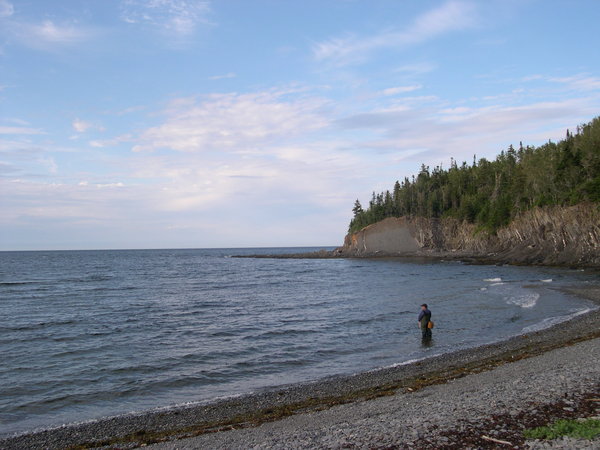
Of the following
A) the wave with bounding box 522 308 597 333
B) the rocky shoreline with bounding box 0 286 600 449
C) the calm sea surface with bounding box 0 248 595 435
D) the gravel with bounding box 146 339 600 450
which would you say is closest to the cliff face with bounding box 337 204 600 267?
the calm sea surface with bounding box 0 248 595 435

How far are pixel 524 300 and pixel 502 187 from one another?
87.6 meters

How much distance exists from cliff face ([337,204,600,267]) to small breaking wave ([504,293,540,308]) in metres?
34.9

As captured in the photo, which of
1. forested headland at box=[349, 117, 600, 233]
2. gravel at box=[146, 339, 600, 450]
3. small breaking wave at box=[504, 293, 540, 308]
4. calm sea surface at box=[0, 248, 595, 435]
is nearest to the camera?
gravel at box=[146, 339, 600, 450]

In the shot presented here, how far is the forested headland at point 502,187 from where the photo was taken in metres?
79.2

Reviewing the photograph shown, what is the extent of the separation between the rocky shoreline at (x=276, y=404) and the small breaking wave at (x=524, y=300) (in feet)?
43.7

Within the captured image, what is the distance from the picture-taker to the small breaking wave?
105ft

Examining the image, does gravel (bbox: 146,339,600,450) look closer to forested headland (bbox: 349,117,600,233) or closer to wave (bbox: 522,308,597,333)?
wave (bbox: 522,308,597,333)

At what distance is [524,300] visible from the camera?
34.0 m

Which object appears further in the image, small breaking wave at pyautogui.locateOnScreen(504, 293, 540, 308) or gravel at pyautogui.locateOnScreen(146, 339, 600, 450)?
small breaking wave at pyautogui.locateOnScreen(504, 293, 540, 308)

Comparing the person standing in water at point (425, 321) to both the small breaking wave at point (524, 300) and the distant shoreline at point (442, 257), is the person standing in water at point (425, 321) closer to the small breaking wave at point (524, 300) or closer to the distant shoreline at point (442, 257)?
the small breaking wave at point (524, 300)

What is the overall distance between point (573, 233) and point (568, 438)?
7405 centimetres

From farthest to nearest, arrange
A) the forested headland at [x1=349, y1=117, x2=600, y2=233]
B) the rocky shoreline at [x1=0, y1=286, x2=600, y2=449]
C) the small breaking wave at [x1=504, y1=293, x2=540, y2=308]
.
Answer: the forested headland at [x1=349, y1=117, x2=600, y2=233] → the small breaking wave at [x1=504, y1=293, x2=540, y2=308] → the rocky shoreline at [x1=0, y1=286, x2=600, y2=449]

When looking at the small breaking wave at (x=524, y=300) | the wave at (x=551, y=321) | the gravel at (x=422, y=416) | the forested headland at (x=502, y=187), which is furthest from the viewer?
the forested headland at (x=502, y=187)

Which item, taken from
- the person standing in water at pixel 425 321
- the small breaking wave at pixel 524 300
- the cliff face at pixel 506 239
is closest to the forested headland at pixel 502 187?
the cliff face at pixel 506 239
